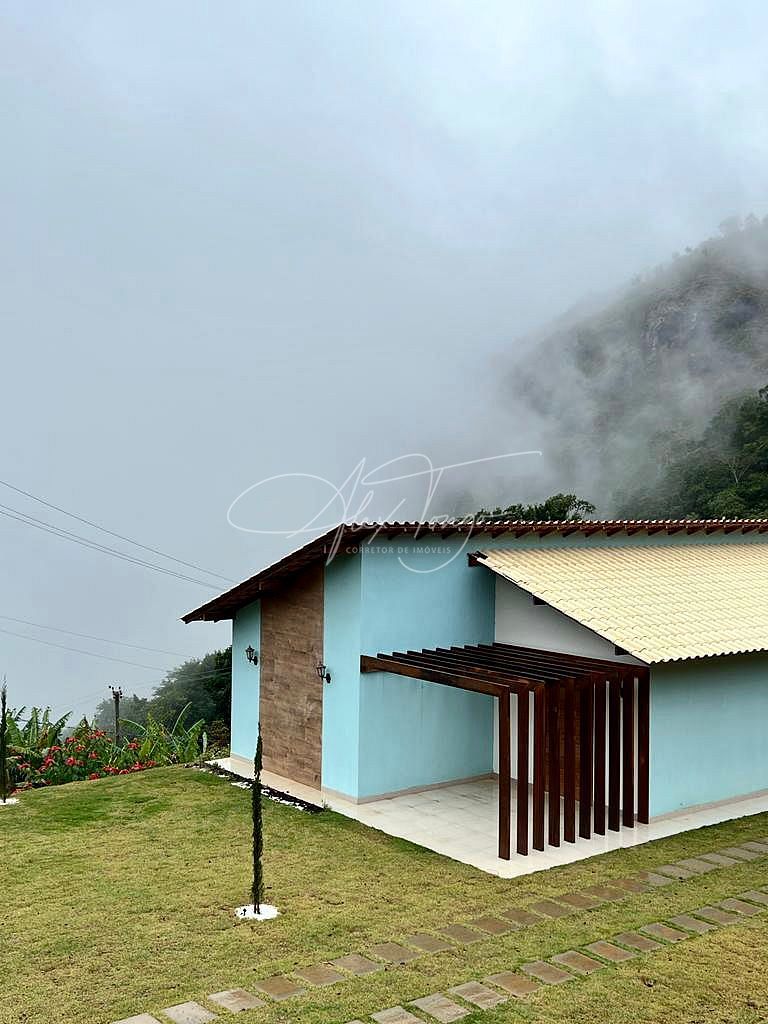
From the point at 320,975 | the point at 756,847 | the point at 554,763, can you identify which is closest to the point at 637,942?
the point at 320,975

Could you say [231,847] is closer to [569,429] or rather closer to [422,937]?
[422,937]

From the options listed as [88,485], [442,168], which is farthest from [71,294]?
[442,168]

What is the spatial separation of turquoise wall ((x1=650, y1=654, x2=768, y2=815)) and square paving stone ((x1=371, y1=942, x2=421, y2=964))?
473 centimetres

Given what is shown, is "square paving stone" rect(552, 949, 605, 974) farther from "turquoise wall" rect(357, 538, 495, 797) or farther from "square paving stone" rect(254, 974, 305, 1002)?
"turquoise wall" rect(357, 538, 495, 797)

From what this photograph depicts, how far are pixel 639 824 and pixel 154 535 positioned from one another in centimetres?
11408

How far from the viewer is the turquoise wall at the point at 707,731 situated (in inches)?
440

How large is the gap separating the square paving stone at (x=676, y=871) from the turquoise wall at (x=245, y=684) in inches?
265

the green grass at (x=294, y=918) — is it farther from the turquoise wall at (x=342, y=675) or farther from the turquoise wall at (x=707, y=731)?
the turquoise wall at (x=342, y=675)

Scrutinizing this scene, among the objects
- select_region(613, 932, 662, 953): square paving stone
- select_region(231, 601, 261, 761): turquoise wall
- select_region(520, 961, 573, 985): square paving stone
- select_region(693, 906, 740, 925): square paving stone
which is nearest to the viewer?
select_region(520, 961, 573, 985): square paving stone

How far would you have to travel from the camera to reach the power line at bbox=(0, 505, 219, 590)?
127 meters

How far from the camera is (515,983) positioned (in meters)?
6.71

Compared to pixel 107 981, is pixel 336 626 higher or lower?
higher

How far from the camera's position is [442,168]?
133000 mm

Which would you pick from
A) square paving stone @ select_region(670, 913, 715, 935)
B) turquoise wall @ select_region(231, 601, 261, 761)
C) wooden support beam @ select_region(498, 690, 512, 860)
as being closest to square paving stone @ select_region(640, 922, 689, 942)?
square paving stone @ select_region(670, 913, 715, 935)
